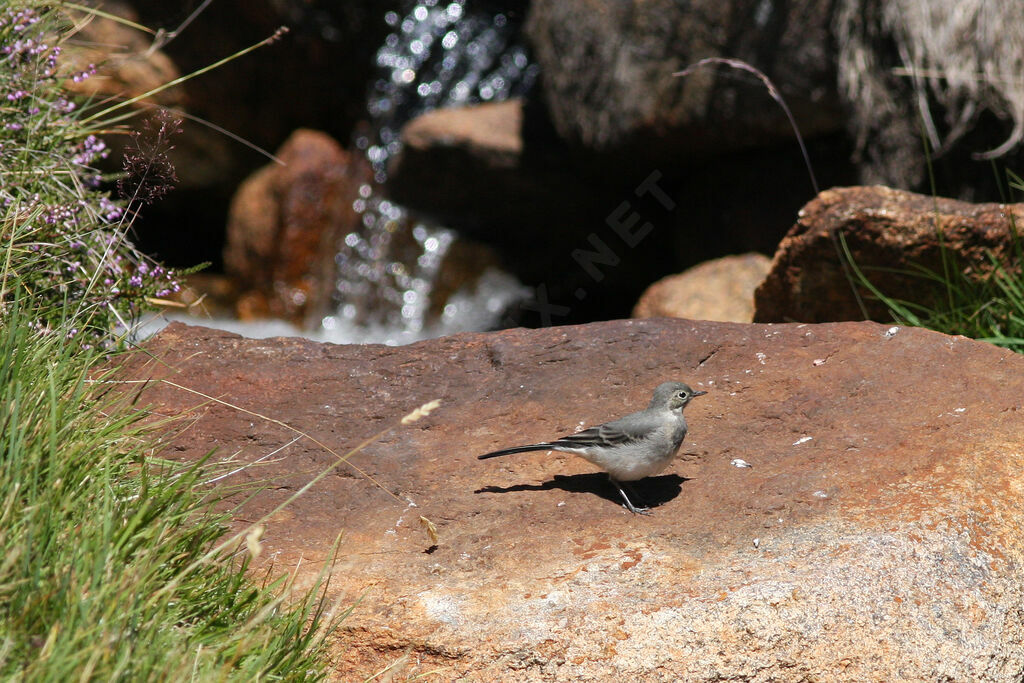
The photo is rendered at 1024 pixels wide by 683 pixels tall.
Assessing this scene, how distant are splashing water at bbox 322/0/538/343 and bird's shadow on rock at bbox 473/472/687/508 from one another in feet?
16.7

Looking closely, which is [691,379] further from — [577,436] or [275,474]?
[275,474]

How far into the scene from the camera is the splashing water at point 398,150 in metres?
9.00

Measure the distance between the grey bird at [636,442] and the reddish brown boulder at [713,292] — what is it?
3383 millimetres

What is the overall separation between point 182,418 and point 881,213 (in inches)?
142

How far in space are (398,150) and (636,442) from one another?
6631mm

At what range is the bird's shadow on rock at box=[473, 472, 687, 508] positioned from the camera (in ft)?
11.5

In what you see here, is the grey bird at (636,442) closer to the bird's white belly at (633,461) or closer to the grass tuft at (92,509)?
the bird's white belly at (633,461)

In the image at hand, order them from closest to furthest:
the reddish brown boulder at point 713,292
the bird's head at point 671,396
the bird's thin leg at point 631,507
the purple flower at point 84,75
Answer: the bird's thin leg at point 631,507
the bird's head at point 671,396
the purple flower at point 84,75
the reddish brown boulder at point 713,292

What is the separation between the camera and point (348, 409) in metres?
4.06

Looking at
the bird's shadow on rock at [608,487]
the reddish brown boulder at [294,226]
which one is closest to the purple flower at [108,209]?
the bird's shadow on rock at [608,487]

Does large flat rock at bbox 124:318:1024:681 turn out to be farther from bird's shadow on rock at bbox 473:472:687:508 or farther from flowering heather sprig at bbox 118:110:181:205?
flowering heather sprig at bbox 118:110:181:205

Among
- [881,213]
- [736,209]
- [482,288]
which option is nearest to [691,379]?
[881,213]

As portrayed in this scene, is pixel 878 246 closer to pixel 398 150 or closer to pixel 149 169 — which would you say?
pixel 149 169

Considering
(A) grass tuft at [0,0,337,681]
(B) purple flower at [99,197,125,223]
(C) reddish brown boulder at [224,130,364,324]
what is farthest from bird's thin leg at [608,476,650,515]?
(C) reddish brown boulder at [224,130,364,324]
